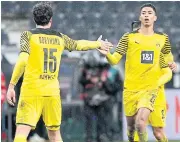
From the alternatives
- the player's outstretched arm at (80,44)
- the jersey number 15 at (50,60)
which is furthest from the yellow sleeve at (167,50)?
the jersey number 15 at (50,60)

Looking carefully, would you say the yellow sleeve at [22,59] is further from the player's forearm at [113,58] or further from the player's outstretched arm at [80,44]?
the player's forearm at [113,58]

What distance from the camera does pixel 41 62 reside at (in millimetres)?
9141

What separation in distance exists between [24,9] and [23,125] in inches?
408

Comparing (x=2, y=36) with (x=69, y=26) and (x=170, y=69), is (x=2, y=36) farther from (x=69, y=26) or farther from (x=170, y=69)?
(x=170, y=69)

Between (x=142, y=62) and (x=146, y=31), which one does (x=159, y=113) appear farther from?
(x=146, y=31)

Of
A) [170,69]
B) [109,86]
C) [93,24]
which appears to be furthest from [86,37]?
[170,69]

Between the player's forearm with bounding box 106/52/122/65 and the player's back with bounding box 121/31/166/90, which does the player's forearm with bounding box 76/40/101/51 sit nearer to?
the player's forearm with bounding box 106/52/122/65

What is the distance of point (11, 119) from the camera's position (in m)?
15.0

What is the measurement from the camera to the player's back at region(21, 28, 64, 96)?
9117 millimetres

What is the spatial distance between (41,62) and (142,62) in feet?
5.93

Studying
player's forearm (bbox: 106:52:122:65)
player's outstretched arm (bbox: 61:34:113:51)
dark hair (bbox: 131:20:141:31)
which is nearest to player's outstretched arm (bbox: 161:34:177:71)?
dark hair (bbox: 131:20:141:31)

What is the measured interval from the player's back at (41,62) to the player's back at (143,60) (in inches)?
59.8

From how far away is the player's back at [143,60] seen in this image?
10.5m

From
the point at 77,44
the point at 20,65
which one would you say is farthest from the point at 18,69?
the point at 77,44
